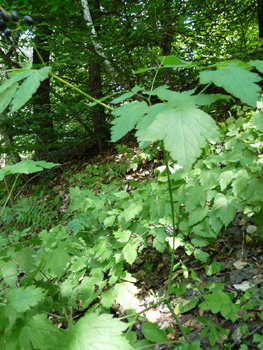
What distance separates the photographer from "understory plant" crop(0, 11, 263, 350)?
2.44 feet

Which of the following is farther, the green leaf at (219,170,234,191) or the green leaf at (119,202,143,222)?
the green leaf at (119,202,143,222)

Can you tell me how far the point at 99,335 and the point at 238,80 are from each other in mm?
953

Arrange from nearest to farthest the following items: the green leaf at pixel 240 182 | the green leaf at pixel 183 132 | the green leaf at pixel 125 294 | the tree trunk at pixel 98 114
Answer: the green leaf at pixel 183 132 → the green leaf at pixel 240 182 → the green leaf at pixel 125 294 → the tree trunk at pixel 98 114

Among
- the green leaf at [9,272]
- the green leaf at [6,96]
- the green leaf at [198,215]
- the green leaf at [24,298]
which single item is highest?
the green leaf at [6,96]

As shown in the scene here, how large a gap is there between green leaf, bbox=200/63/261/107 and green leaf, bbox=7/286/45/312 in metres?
0.99

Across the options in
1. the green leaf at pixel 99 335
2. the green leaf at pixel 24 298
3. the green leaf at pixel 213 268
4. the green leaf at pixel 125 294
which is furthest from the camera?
the green leaf at pixel 213 268

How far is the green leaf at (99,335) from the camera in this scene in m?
0.77

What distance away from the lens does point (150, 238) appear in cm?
287

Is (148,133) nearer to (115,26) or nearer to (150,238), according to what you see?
(150,238)

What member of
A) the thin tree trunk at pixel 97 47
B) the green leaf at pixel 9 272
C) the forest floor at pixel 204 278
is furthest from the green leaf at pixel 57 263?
the thin tree trunk at pixel 97 47

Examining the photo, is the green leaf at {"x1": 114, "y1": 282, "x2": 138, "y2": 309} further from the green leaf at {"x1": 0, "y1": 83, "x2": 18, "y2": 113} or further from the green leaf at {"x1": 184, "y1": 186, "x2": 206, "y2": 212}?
the green leaf at {"x1": 0, "y1": 83, "x2": 18, "y2": 113}

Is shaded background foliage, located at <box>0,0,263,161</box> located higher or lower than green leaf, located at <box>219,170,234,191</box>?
higher

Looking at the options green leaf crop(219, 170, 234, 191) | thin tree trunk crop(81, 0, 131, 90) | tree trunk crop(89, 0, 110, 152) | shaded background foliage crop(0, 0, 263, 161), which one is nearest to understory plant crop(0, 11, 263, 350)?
green leaf crop(219, 170, 234, 191)

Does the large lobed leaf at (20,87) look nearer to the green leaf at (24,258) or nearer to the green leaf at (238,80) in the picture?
the green leaf at (238,80)
